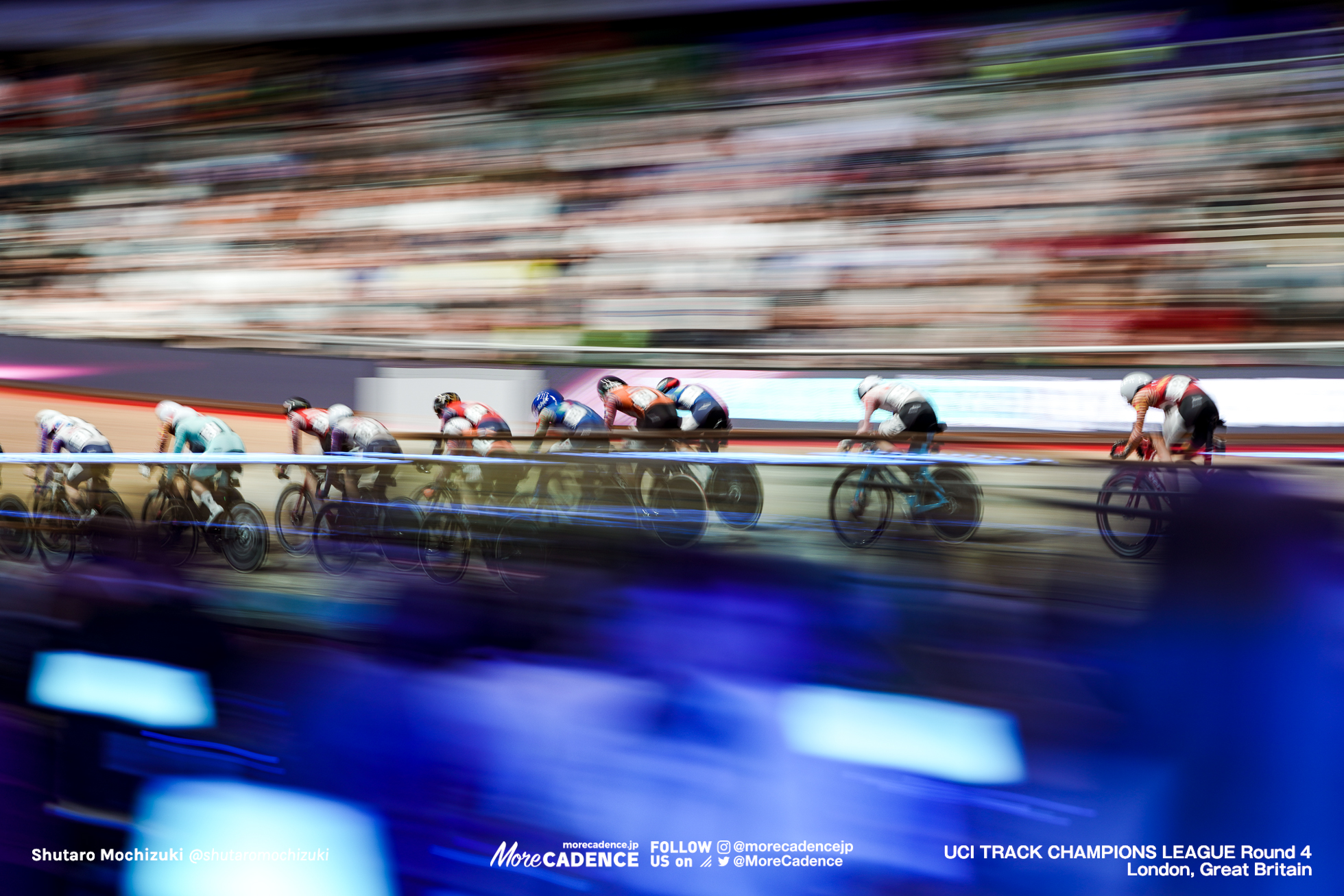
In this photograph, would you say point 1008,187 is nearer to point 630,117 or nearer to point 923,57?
point 923,57

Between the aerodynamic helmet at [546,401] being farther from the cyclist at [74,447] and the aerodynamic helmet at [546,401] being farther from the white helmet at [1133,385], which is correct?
the white helmet at [1133,385]

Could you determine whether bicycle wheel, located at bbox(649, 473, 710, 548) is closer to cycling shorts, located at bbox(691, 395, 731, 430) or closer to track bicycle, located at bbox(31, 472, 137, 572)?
cycling shorts, located at bbox(691, 395, 731, 430)

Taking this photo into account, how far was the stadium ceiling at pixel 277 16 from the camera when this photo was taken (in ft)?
17.7

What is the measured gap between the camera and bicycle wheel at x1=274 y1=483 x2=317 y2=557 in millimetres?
3520

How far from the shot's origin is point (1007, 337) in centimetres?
486

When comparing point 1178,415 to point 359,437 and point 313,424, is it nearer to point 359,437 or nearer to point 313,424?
point 359,437

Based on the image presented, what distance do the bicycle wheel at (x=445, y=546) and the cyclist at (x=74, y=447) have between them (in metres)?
1.78

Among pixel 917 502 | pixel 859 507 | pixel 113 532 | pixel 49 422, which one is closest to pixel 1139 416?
pixel 917 502

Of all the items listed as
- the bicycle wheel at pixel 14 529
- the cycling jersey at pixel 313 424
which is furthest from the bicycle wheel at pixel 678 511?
the bicycle wheel at pixel 14 529

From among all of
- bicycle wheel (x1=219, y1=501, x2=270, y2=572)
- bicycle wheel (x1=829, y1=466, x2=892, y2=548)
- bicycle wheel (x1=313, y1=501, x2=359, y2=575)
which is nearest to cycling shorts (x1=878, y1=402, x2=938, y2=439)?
bicycle wheel (x1=829, y1=466, x2=892, y2=548)

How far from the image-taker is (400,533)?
3477mm

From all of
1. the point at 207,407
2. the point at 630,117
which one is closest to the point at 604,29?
the point at 630,117

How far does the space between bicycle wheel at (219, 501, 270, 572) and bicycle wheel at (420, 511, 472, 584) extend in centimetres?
69

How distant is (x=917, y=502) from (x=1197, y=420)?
1243 millimetres
